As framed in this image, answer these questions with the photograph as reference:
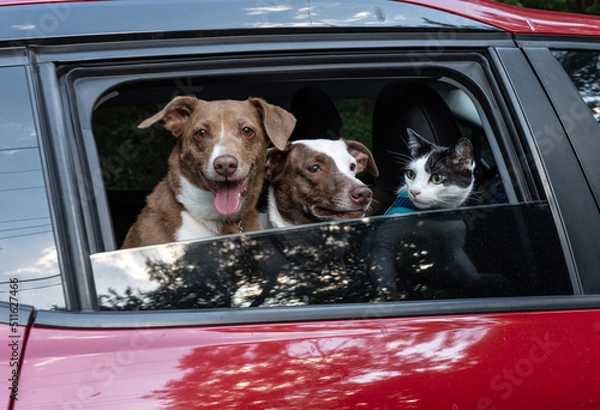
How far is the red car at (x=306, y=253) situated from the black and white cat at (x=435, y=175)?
989mm

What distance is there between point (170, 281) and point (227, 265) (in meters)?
0.16

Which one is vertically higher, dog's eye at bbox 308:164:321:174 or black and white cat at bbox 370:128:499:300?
dog's eye at bbox 308:164:321:174

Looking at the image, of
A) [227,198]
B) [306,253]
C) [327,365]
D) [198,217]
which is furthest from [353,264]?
[198,217]

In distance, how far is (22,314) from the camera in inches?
73.8

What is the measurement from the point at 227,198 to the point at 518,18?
123cm

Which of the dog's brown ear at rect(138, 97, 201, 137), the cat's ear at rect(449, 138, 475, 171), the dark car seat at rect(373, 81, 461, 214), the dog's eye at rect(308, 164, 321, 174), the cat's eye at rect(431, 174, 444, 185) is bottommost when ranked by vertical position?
the cat's eye at rect(431, 174, 444, 185)

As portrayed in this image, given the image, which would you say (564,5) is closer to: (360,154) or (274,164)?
(360,154)

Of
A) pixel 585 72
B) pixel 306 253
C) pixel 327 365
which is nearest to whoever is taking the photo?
pixel 327 365

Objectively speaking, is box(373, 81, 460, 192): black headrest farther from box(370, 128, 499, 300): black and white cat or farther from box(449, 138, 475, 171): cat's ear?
box(370, 128, 499, 300): black and white cat

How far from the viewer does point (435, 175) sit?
3711mm

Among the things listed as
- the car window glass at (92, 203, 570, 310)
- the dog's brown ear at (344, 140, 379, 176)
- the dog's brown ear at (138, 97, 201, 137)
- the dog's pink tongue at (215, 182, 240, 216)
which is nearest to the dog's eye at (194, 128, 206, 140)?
the dog's brown ear at (138, 97, 201, 137)

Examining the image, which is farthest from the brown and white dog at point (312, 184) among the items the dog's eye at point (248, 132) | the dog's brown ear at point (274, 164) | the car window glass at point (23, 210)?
the car window glass at point (23, 210)

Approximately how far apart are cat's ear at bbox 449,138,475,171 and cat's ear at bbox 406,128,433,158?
112 mm

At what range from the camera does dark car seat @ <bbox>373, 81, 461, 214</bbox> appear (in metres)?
3.63
